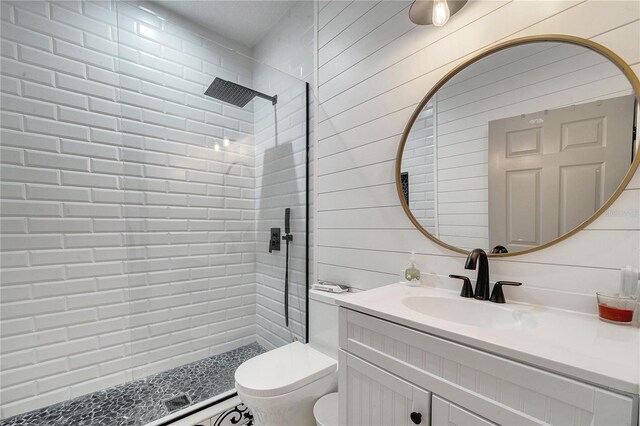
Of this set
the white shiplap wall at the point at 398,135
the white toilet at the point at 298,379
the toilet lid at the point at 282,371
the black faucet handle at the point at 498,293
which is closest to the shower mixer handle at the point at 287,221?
the white shiplap wall at the point at 398,135

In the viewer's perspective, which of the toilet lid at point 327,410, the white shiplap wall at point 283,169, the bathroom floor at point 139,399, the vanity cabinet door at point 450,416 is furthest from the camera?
the white shiplap wall at point 283,169

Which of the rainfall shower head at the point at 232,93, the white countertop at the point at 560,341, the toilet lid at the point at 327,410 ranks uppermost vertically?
the rainfall shower head at the point at 232,93

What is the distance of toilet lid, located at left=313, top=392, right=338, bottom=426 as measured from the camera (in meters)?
1.17

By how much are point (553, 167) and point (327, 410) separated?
1349 millimetres

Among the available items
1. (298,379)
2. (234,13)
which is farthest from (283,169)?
(298,379)

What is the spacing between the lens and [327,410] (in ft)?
4.09

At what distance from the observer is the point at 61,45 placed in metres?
1.63

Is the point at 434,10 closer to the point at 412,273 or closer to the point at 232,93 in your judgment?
the point at 412,273

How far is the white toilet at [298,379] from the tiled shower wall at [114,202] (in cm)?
85

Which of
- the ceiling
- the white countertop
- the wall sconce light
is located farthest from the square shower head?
the white countertop

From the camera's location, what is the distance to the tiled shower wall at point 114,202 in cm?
153

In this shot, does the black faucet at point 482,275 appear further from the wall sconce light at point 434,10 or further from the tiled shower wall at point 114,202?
the tiled shower wall at point 114,202

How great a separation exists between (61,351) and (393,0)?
2737 mm

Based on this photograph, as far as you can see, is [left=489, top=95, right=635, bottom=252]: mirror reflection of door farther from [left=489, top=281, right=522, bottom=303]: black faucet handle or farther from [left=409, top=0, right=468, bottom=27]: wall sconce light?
[left=409, top=0, right=468, bottom=27]: wall sconce light
